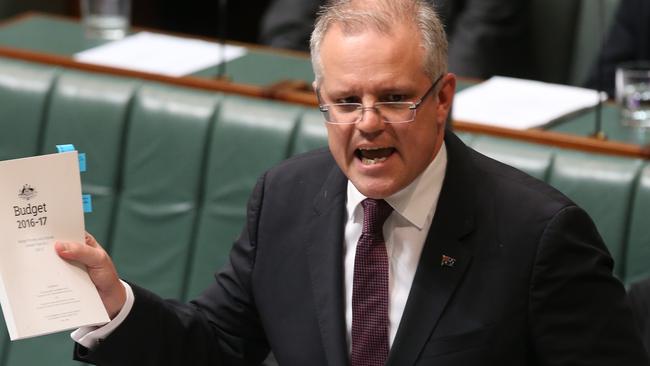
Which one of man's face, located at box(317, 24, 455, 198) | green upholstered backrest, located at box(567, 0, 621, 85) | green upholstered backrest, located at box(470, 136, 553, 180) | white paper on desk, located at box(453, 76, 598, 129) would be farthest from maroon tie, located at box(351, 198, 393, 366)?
green upholstered backrest, located at box(567, 0, 621, 85)

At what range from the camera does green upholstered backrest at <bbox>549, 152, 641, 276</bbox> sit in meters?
2.52

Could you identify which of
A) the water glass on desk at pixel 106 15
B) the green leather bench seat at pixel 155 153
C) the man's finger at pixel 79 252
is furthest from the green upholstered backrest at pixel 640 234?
the water glass on desk at pixel 106 15

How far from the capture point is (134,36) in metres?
3.62

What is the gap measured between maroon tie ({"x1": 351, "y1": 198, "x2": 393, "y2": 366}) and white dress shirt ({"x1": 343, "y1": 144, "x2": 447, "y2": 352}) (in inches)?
0.6

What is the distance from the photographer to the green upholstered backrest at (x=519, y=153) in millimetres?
2590

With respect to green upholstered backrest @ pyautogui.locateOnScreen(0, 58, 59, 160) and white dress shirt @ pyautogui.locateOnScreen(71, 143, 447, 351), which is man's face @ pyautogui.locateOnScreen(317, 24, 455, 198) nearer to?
white dress shirt @ pyautogui.locateOnScreen(71, 143, 447, 351)

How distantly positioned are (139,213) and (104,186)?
0.11 metres

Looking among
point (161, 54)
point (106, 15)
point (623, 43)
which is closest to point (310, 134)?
point (161, 54)

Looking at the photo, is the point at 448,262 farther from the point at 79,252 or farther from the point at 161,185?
the point at 161,185

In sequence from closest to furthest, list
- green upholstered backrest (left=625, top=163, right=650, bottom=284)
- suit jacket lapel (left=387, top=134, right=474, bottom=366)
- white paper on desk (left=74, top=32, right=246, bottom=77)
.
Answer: suit jacket lapel (left=387, top=134, right=474, bottom=366)
green upholstered backrest (left=625, top=163, right=650, bottom=284)
white paper on desk (left=74, top=32, right=246, bottom=77)

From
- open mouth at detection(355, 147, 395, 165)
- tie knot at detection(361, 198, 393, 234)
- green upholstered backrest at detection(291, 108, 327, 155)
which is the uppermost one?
open mouth at detection(355, 147, 395, 165)

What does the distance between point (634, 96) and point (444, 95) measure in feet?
3.94

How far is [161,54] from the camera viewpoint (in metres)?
3.40

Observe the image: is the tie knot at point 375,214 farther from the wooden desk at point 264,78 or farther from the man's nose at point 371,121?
the wooden desk at point 264,78
